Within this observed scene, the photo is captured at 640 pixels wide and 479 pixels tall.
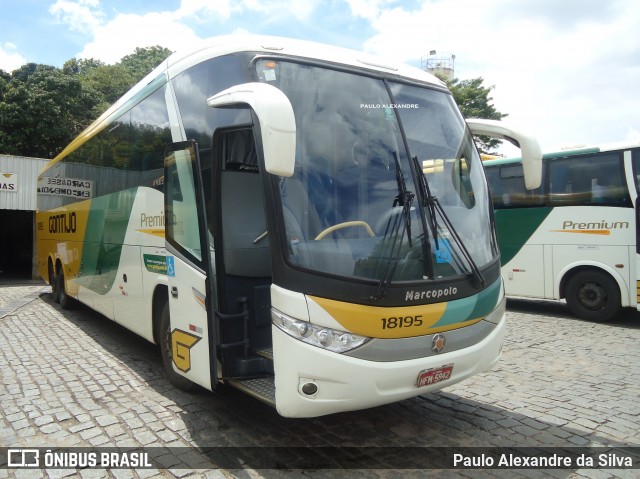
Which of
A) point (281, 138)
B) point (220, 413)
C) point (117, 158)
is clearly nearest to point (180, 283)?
point (220, 413)

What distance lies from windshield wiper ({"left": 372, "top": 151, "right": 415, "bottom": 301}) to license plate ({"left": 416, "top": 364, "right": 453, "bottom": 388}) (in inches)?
27.4

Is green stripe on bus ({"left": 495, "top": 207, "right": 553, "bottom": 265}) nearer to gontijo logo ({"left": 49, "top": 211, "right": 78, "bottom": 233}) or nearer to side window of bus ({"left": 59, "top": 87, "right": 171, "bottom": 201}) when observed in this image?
side window of bus ({"left": 59, "top": 87, "right": 171, "bottom": 201})

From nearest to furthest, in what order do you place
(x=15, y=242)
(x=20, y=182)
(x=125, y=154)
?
1. (x=125, y=154)
2. (x=20, y=182)
3. (x=15, y=242)

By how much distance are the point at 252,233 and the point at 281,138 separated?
1639 millimetres

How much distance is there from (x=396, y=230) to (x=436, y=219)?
37 centimetres

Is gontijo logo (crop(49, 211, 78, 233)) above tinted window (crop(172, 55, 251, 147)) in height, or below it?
below

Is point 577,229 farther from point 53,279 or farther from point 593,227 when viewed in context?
point 53,279

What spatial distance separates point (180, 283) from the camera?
183 inches

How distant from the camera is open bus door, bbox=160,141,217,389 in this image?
164 inches

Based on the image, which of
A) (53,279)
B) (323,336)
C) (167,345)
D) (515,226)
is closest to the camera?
(323,336)

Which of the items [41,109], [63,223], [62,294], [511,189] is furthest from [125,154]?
[41,109]

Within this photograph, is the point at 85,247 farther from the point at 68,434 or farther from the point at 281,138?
the point at 281,138

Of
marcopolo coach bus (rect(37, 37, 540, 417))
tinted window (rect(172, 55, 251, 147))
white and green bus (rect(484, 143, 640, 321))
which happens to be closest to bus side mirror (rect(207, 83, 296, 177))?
marcopolo coach bus (rect(37, 37, 540, 417))

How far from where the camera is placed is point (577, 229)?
→ 9.76m
